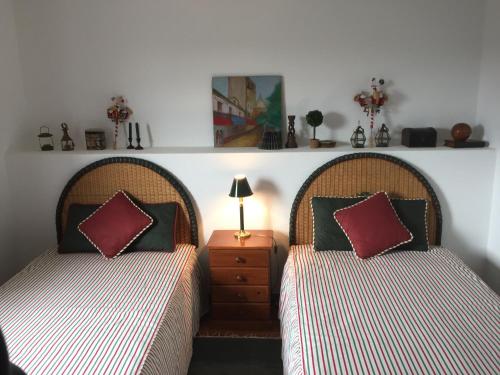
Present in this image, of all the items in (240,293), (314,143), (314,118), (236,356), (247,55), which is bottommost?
(236,356)

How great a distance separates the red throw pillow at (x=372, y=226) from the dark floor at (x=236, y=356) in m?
0.79

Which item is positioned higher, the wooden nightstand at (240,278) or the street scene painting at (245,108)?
the street scene painting at (245,108)

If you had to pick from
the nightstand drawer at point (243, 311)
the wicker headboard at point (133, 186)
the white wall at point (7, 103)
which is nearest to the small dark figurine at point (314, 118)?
the wicker headboard at point (133, 186)

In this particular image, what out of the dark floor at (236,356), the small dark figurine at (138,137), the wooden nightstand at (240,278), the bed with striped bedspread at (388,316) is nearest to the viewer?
the bed with striped bedspread at (388,316)

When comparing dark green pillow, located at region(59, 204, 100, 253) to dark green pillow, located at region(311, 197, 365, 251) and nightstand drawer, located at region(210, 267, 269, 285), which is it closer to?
nightstand drawer, located at region(210, 267, 269, 285)

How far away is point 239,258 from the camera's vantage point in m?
2.77

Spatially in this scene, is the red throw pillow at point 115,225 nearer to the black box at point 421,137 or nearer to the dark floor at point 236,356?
the dark floor at point 236,356

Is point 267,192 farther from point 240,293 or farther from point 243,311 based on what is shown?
point 243,311

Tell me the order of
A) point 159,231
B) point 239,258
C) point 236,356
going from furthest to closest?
point 159,231
point 239,258
point 236,356

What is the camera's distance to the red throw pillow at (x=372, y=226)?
2.66 meters

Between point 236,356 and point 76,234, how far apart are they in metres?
1.31

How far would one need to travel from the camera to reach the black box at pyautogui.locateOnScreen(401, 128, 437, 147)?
2.94 meters

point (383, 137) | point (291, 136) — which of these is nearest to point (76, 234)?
point (291, 136)

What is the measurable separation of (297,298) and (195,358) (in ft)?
2.61
